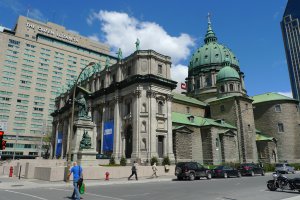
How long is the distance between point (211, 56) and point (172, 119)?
39.3 metres

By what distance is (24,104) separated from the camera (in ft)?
329

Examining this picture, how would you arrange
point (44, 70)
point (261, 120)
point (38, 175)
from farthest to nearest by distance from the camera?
point (44, 70) → point (261, 120) → point (38, 175)

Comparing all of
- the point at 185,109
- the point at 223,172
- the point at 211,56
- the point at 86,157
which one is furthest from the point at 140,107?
the point at 211,56

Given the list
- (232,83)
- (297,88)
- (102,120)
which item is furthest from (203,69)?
(297,88)

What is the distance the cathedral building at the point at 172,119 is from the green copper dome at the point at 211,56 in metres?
10.6

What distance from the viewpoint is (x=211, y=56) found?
8375 cm

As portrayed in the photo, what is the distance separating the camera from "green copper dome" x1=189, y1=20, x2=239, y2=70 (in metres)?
82.4

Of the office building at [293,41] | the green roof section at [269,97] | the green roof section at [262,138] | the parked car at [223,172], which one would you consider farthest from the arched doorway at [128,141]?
the office building at [293,41]

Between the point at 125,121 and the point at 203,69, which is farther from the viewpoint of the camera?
the point at 203,69

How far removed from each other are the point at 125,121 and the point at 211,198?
1459 inches

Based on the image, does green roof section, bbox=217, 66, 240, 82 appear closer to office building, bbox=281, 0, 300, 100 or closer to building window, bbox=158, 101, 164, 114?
building window, bbox=158, 101, 164, 114

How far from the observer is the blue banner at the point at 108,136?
5003cm

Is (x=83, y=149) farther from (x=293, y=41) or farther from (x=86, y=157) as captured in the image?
(x=293, y=41)

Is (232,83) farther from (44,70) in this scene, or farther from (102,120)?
(44,70)
